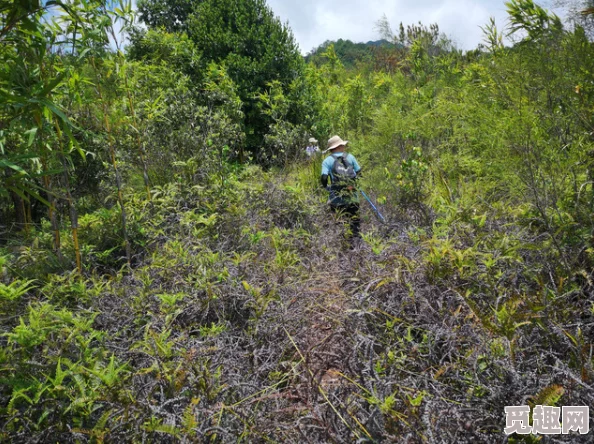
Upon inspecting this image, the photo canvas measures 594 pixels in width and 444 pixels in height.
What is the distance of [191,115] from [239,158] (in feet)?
8.54

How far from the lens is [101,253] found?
367cm

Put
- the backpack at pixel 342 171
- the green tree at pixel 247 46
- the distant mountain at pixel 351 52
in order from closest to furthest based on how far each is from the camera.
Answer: the backpack at pixel 342 171
the green tree at pixel 247 46
the distant mountain at pixel 351 52

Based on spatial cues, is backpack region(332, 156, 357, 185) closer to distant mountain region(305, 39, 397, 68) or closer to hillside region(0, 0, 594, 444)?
hillside region(0, 0, 594, 444)

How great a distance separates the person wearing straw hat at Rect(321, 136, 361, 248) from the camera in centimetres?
460

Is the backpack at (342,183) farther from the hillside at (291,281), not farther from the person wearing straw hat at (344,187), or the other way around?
the hillside at (291,281)

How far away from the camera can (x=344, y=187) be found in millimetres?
4703

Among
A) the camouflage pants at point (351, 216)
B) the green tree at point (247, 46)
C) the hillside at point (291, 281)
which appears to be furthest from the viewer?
the green tree at point (247, 46)

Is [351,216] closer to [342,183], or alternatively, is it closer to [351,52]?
[342,183]

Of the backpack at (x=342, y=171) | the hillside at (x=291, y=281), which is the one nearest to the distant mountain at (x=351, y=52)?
the backpack at (x=342, y=171)

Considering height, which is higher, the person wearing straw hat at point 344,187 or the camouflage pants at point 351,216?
the person wearing straw hat at point 344,187

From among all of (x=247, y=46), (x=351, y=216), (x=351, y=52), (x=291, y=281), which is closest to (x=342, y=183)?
(x=351, y=216)

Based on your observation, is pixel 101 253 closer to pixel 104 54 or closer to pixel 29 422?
pixel 104 54

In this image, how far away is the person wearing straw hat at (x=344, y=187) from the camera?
4.60 metres

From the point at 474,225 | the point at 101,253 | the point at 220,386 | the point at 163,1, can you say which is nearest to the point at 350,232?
the point at 474,225
